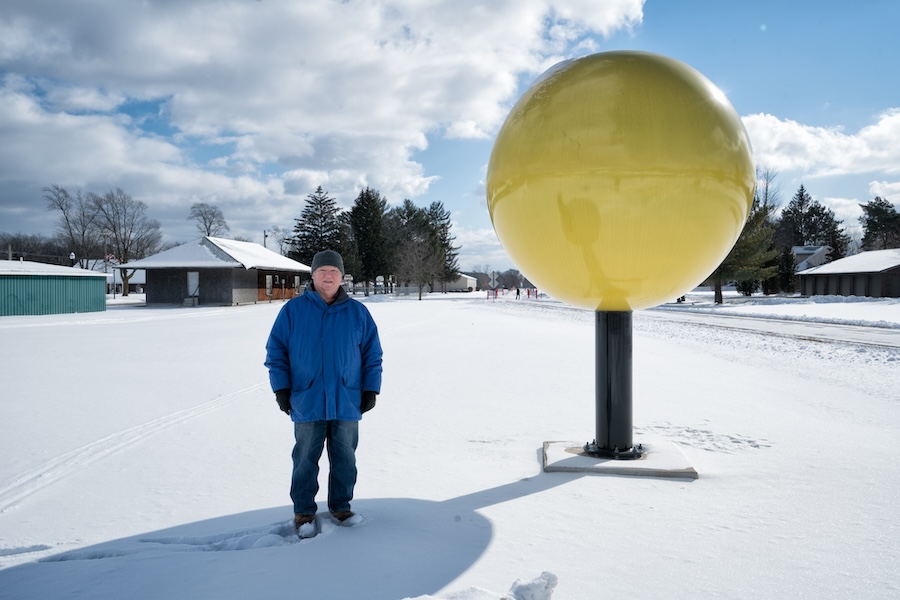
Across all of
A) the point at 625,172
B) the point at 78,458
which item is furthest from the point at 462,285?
the point at 625,172

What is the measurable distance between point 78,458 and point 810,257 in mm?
79208

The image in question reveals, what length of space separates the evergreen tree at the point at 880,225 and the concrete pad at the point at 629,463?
75887 mm

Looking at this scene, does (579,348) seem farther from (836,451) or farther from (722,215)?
(722,215)

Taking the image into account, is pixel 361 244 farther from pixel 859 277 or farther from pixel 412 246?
pixel 859 277

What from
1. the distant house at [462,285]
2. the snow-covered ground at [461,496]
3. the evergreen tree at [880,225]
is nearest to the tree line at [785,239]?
the evergreen tree at [880,225]

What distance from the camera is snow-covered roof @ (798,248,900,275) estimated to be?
123 feet

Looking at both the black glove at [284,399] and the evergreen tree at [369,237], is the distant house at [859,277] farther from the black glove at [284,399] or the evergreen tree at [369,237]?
the black glove at [284,399]

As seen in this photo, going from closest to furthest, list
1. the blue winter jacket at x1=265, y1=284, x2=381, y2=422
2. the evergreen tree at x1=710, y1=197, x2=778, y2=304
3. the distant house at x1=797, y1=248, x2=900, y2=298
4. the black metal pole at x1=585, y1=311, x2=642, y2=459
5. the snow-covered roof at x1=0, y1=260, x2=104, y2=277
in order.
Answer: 1. the blue winter jacket at x1=265, y1=284, x2=381, y2=422
2. the black metal pole at x1=585, y1=311, x2=642, y2=459
3. the snow-covered roof at x1=0, y1=260, x2=104, y2=277
4. the evergreen tree at x1=710, y1=197, x2=778, y2=304
5. the distant house at x1=797, y1=248, x2=900, y2=298

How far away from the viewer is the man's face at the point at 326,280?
370cm

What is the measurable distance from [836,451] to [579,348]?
324 inches

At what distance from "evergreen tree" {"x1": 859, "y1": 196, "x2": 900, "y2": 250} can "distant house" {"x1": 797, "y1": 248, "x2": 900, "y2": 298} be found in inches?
1113

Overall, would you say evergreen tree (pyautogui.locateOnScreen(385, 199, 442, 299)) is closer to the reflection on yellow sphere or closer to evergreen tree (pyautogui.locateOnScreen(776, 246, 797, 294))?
evergreen tree (pyautogui.locateOnScreen(776, 246, 797, 294))

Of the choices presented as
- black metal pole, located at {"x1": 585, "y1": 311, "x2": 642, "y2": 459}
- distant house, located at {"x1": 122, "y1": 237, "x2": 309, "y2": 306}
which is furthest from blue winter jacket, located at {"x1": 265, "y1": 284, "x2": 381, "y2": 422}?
distant house, located at {"x1": 122, "y1": 237, "x2": 309, "y2": 306}

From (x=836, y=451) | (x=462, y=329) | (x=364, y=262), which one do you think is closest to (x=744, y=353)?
(x=836, y=451)
